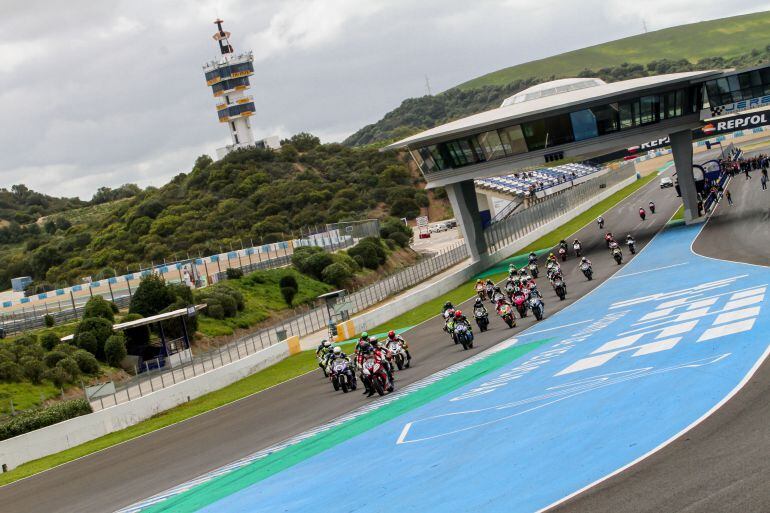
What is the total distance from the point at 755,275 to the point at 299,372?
61.9 ft

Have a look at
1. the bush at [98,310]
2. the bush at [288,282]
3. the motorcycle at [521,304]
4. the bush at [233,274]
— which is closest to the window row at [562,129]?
the bush at [288,282]

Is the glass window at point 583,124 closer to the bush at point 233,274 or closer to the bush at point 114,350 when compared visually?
the bush at point 233,274

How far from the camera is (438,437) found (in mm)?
19578

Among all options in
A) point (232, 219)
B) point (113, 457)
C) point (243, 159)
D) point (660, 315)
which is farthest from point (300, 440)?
point (243, 159)

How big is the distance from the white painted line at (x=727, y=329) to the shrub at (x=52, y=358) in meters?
33.2

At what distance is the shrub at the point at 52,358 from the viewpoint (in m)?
46.6

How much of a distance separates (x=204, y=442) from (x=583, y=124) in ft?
142

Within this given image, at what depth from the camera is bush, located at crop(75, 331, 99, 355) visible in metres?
49.7

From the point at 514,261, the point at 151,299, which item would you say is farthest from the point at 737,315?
the point at 514,261

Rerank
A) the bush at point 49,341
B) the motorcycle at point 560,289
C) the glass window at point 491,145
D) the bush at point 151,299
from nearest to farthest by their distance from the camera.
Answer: the motorcycle at point 560,289, the bush at point 49,341, the bush at point 151,299, the glass window at point 491,145

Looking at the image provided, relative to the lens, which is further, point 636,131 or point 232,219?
point 232,219

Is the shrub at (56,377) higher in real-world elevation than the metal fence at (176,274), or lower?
lower

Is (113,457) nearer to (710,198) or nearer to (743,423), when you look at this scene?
(743,423)

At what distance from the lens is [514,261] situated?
71.3m
